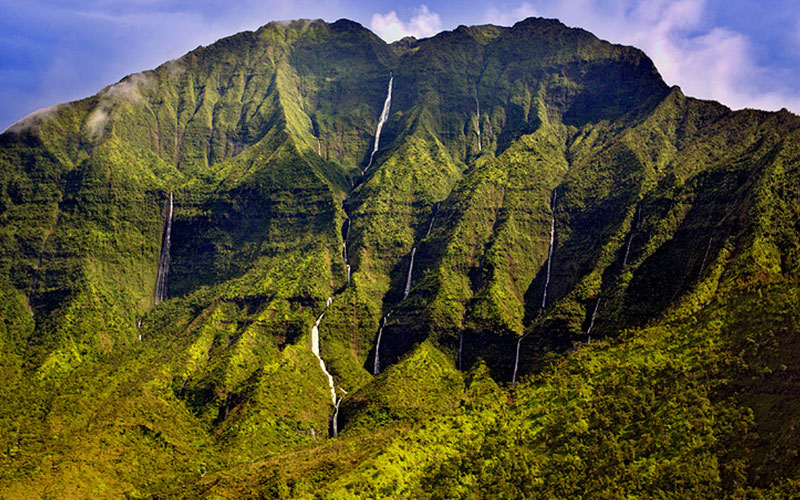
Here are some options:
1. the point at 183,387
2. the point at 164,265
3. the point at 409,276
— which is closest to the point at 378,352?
the point at 409,276

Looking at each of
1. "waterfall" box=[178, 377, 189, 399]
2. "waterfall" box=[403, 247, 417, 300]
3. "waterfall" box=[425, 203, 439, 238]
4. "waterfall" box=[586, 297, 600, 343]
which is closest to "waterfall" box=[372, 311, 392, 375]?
"waterfall" box=[403, 247, 417, 300]

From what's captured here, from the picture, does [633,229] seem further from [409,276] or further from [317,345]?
[317,345]

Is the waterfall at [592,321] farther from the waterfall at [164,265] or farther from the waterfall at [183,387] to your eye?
the waterfall at [164,265]

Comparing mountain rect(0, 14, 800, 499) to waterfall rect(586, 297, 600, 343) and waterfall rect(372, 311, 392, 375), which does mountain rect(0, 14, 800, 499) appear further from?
waterfall rect(586, 297, 600, 343)

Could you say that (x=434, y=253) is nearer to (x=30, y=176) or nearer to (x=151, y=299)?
(x=151, y=299)

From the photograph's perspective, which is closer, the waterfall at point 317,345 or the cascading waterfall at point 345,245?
the waterfall at point 317,345

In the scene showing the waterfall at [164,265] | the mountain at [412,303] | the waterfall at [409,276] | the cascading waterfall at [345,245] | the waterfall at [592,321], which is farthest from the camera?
the waterfall at [164,265]

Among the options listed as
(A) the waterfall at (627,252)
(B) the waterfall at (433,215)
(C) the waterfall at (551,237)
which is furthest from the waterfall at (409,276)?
(A) the waterfall at (627,252)
